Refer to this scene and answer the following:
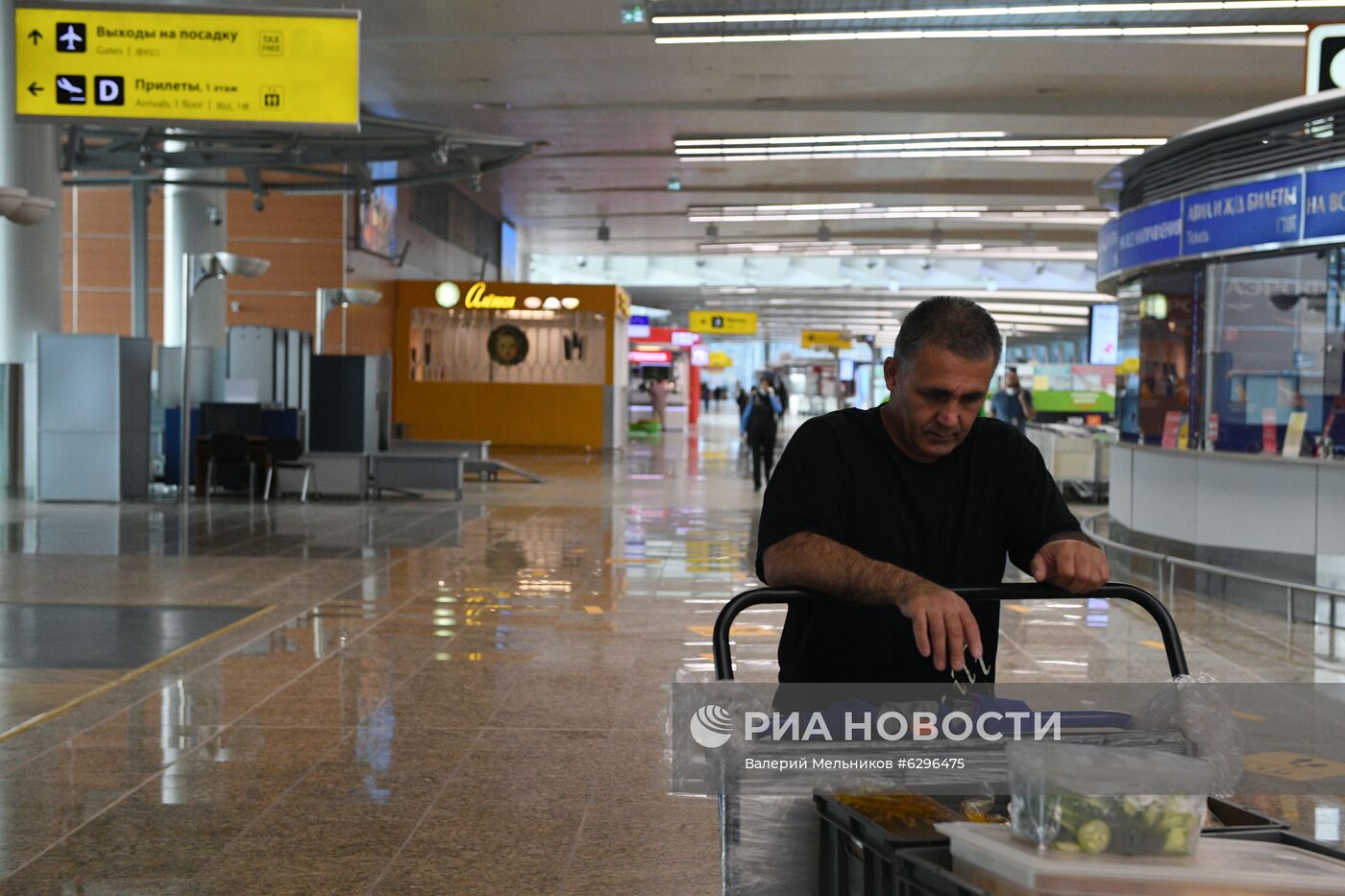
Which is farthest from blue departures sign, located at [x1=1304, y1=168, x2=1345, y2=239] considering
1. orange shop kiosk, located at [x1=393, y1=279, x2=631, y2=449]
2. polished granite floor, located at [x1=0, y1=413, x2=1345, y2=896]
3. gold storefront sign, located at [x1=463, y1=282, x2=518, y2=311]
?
orange shop kiosk, located at [x1=393, y1=279, x2=631, y2=449]

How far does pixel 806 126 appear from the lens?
2000cm

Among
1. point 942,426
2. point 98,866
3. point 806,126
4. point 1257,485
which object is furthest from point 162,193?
point 942,426

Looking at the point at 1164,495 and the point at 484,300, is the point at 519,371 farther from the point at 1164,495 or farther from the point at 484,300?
the point at 1164,495

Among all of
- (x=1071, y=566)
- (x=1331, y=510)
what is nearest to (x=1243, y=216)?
(x=1331, y=510)

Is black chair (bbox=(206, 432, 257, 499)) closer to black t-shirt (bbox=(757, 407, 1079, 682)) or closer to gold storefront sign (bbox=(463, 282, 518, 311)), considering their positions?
gold storefront sign (bbox=(463, 282, 518, 311))

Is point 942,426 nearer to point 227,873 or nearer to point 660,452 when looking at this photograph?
point 227,873

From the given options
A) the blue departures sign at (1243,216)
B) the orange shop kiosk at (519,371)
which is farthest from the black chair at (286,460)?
the orange shop kiosk at (519,371)

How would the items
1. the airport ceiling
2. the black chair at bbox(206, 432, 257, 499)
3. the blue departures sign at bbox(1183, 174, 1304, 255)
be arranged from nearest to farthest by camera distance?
the blue departures sign at bbox(1183, 174, 1304, 255) < the airport ceiling < the black chair at bbox(206, 432, 257, 499)

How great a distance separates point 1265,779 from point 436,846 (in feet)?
9.59

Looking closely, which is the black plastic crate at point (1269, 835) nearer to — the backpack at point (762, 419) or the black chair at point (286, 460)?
the black chair at point (286, 460)

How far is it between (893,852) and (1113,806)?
0.88 feet

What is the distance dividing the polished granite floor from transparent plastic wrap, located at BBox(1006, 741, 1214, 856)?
2.36 ft

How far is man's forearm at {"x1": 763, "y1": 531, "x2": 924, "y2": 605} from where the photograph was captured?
236 centimetres

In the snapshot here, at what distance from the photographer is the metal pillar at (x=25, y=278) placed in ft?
51.2
